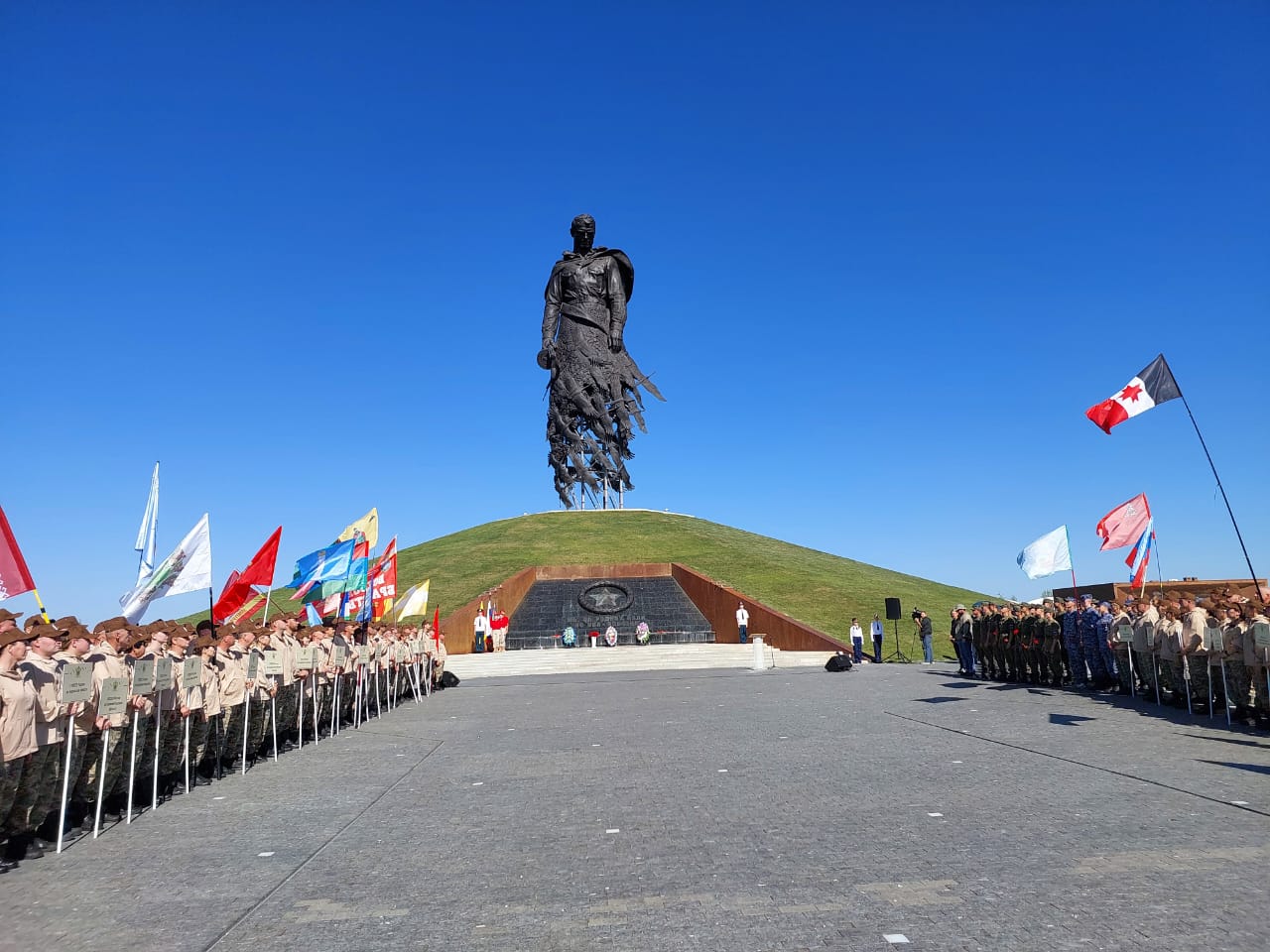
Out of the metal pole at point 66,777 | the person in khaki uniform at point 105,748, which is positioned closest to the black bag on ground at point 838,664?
the person in khaki uniform at point 105,748

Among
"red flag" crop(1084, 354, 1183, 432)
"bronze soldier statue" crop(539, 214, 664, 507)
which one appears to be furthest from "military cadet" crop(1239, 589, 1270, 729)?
"bronze soldier statue" crop(539, 214, 664, 507)

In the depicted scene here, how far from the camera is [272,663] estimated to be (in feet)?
36.7

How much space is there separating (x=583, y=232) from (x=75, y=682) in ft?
150

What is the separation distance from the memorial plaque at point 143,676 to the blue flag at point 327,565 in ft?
29.2

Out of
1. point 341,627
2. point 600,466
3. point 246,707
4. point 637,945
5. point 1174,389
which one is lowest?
point 637,945

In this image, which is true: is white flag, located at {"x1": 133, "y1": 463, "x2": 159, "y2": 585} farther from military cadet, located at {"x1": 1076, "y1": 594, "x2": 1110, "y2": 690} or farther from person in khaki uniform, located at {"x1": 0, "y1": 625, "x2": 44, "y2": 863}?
military cadet, located at {"x1": 1076, "y1": 594, "x2": 1110, "y2": 690}

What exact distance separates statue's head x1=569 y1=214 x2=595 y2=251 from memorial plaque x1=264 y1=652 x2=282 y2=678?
137ft

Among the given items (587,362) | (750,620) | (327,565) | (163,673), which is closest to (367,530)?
(327,565)

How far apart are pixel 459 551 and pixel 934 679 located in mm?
27631

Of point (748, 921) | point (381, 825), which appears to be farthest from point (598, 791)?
point (748, 921)

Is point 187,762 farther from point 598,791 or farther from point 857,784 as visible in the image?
point 857,784

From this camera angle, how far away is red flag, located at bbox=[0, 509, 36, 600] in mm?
→ 7992

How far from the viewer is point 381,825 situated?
7066 millimetres

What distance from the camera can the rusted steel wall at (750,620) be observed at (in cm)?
2829
